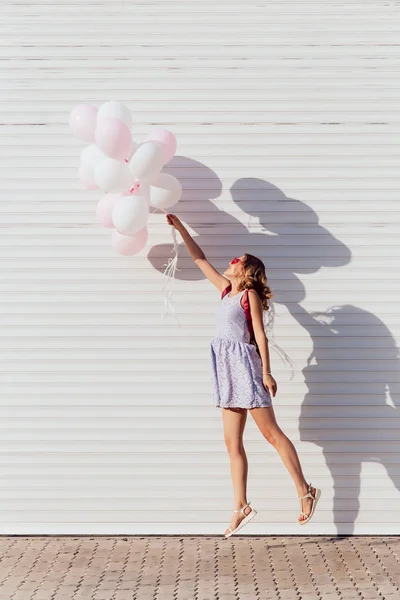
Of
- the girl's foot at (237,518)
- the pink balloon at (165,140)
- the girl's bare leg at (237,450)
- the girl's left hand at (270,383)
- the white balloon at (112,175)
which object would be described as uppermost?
the pink balloon at (165,140)

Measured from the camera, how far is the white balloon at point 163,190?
5055mm

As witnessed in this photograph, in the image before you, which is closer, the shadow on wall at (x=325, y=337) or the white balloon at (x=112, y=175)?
the white balloon at (x=112, y=175)

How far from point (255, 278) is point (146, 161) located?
0.92 metres

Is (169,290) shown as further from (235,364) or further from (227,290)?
(235,364)

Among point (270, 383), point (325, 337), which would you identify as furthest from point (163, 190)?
point (325, 337)

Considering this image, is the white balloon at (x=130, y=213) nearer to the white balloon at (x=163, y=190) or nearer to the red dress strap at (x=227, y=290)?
the white balloon at (x=163, y=190)

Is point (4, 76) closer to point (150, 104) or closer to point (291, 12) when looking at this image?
point (150, 104)

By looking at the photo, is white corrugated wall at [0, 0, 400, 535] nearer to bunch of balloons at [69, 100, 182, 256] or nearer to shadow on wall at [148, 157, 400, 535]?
shadow on wall at [148, 157, 400, 535]

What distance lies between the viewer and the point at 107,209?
16.7 ft

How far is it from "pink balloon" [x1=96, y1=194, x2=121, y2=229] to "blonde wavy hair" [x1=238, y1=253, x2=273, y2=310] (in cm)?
80

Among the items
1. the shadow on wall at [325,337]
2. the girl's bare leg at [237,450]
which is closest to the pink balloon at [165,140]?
the shadow on wall at [325,337]

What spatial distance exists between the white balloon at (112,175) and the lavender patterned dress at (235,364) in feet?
3.05

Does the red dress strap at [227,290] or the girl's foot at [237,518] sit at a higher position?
the red dress strap at [227,290]

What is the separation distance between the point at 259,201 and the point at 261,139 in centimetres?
39
